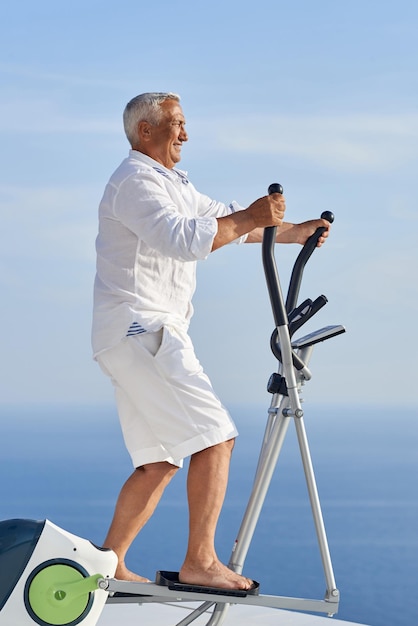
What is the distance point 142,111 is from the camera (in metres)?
3.14

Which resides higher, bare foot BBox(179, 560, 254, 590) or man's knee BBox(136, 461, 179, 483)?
man's knee BBox(136, 461, 179, 483)

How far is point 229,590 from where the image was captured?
286 centimetres

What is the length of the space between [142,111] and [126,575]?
1412mm

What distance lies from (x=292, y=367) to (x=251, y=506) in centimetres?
44

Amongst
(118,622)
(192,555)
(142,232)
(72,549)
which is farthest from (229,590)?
(118,622)

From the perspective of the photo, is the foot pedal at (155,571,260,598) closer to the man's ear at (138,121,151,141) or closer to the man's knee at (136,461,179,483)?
the man's knee at (136,461,179,483)

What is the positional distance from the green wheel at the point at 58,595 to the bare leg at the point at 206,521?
0.27m

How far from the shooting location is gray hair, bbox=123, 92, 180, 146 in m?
3.13

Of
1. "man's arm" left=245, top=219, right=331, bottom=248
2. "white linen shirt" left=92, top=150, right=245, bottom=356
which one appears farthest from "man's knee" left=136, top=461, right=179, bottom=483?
"man's arm" left=245, top=219, right=331, bottom=248

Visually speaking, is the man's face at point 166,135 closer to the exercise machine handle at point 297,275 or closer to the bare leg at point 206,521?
the exercise machine handle at point 297,275

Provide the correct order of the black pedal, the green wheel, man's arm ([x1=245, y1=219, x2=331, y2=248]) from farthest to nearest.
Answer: man's arm ([x1=245, y1=219, x2=331, y2=248]) → the black pedal → the green wheel

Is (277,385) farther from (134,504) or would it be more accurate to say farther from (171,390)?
(134,504)

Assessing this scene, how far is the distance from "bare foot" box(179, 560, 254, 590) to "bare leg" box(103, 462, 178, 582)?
0.98 feet

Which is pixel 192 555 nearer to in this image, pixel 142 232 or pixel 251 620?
pixel 142 232
